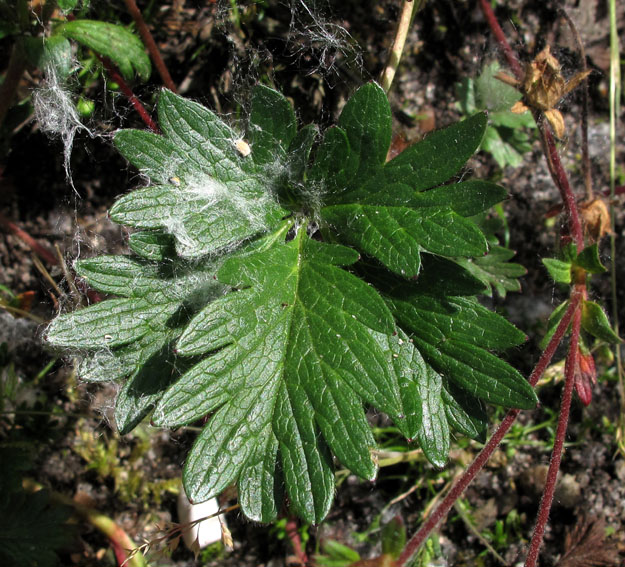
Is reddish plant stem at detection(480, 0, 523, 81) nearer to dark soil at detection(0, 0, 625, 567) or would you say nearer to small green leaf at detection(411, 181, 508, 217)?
dark soil at detection(0, 0, 625, 567)

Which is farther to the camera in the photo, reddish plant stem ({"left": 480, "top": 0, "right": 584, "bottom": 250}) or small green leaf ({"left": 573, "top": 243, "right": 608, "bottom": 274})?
reddish plant stem ({"left": 480, "top": 0, "right": 584, "bottom": 250})

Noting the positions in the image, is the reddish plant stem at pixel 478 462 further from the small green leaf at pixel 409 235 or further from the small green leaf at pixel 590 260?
the small green leaf at pixel 409 235

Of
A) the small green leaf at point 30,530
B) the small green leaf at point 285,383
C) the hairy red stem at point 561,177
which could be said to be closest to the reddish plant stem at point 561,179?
the hairy red stem at point 561,177

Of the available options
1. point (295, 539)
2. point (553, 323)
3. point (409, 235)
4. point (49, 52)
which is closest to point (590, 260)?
point (553, 323)

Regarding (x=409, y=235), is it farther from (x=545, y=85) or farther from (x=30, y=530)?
(x=30, y=530)

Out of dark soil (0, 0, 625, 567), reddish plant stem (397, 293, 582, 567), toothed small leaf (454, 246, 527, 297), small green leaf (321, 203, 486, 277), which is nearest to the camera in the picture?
small green leaf (321, 203, 486, 277)

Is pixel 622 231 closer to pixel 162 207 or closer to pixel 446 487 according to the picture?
pixel 446 487

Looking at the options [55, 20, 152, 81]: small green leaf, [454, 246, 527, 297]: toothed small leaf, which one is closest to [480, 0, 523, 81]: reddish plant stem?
[454, 246, 527, 297]: toothed small leaf
